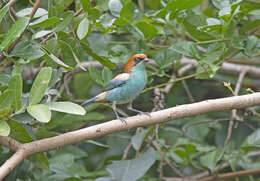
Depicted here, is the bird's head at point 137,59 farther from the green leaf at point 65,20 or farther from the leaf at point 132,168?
the green leaf at point 65,20

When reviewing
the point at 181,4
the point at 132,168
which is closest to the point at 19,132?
the point at 132,168

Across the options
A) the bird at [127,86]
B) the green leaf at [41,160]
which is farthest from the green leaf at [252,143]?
the green leaf at [41,160]

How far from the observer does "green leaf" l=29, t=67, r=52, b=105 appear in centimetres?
210

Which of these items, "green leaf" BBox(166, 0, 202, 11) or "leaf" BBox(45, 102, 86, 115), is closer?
"leaf" BBox(45, 102, 86, 115)

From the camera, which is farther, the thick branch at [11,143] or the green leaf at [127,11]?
the green leaf at [127,11]

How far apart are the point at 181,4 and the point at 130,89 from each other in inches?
39.0

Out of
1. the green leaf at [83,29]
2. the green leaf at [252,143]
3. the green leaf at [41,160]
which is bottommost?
the green leaf at [252,143]

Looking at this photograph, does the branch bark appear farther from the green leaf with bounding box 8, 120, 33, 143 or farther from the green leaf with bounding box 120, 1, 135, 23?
the green leaf with bounding box 120, 1, 135, 23

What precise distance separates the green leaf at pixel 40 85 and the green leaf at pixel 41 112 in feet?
0.16

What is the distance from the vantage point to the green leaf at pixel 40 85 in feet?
6.90

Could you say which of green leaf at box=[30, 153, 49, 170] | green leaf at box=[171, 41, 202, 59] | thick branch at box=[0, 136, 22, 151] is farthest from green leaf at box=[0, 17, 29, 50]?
green leaf at box=[171, 41, 202, 59]

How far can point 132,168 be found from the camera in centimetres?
318

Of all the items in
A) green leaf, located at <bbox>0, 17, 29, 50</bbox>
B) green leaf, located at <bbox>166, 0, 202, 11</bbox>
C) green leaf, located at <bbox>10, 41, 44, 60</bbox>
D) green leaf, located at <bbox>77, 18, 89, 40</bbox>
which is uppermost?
green leaf, located at <bbox>0, 17, 29, 50</bbox>

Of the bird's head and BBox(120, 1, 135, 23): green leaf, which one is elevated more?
BBox(120, 1, 135, 23): green leaf
